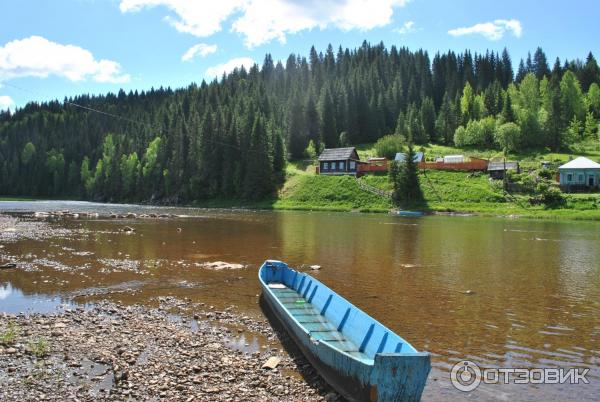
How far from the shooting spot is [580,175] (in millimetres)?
86625

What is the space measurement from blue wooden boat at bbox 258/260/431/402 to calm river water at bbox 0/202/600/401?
77.9 inches

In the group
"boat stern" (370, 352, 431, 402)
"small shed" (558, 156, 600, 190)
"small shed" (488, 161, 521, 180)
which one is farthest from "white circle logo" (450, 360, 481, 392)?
"small shed" (488, 161, 521, 180)

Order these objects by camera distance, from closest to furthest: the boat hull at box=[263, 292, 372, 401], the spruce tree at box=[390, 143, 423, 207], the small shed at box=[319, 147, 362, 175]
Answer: the boat hull at box=[263, 292, 372, 401] < the spruce tree at box=[390, 143, 423, 207] < the small shed at box=[319, 147, 362, 175]

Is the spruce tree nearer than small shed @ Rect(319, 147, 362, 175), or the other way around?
the spruce tree

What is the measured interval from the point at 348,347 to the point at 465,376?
11.1 ft

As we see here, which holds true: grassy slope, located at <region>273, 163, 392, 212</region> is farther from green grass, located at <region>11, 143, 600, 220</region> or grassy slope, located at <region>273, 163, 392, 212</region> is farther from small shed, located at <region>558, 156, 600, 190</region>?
small shed, located at <region>558, 156, 600, 190</region>

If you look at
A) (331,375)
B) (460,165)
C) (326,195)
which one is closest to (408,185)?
(460,165)

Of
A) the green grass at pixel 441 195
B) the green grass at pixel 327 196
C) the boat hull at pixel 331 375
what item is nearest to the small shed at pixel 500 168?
the green grass at pixel 441 195

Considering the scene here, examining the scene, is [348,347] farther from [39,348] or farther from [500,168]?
[500,168]

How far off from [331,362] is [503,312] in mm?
11560

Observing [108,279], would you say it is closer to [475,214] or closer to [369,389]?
[369,389]

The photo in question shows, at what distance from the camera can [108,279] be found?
25375 millimetres

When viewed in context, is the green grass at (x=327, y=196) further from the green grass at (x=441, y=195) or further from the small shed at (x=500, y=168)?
the small shed at (x=500, y=168)

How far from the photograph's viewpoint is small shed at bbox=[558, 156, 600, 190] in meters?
85.9
